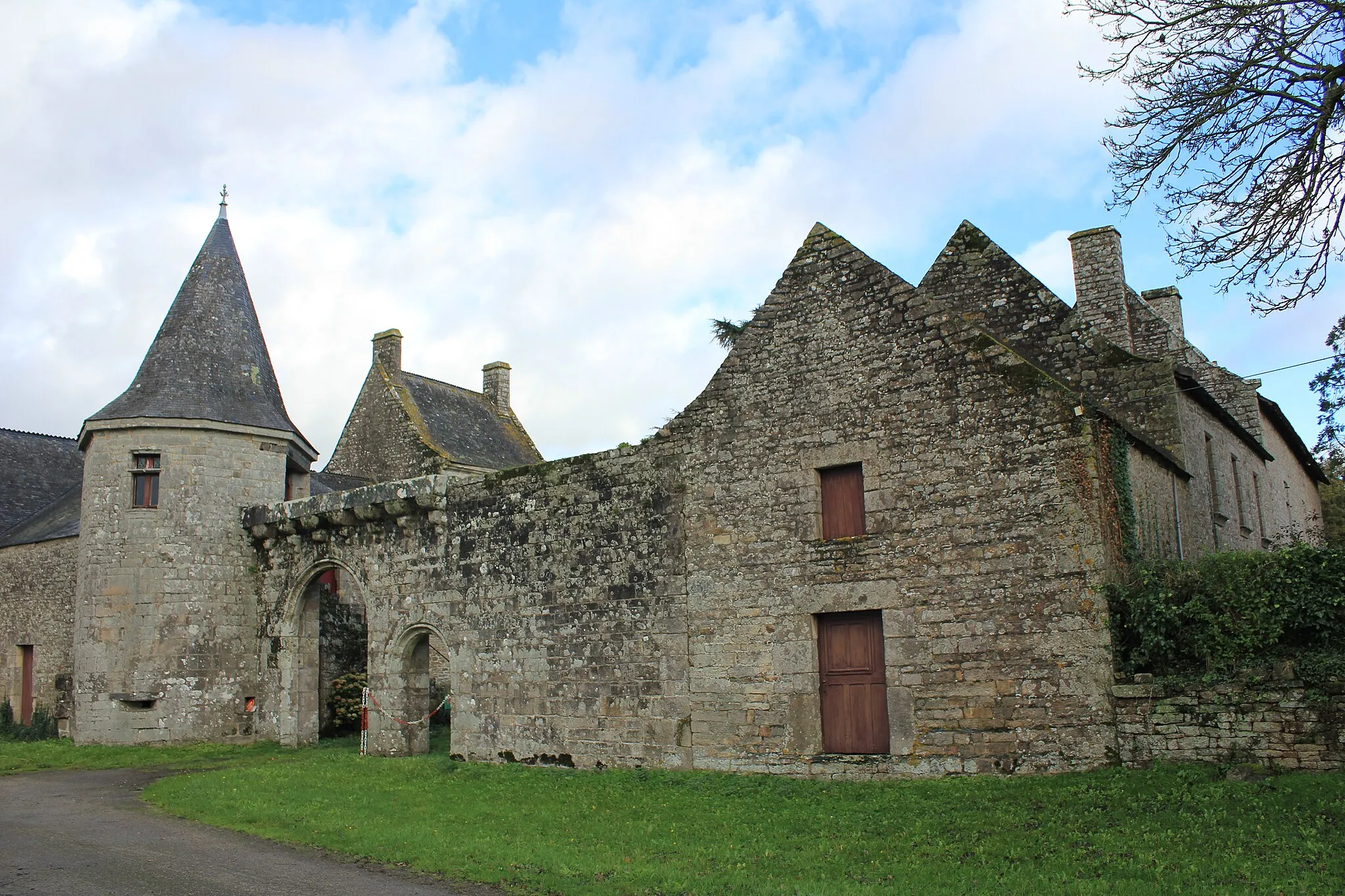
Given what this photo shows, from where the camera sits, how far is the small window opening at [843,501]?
10.8 m

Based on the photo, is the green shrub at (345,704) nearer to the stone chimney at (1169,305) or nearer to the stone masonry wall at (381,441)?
the stone masonry wall at (381,441)

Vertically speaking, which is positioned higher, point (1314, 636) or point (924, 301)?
point (924, 301)

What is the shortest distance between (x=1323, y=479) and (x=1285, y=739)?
696 inches

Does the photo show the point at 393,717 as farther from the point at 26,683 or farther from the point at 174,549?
the point at 26,683

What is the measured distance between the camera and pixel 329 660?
60.1 ft

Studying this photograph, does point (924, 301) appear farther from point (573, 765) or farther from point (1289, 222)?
point (573, 765)

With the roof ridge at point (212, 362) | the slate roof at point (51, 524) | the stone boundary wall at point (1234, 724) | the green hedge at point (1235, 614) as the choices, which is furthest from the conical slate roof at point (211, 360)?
the stone boundary wall at point (1234, 724)

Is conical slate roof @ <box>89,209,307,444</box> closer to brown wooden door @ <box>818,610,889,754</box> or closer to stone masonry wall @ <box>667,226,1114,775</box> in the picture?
Result: stone masonry wall @ <box>667,226,1114,775</box>

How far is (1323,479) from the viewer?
2277 cm

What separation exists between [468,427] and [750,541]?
17.6 meters

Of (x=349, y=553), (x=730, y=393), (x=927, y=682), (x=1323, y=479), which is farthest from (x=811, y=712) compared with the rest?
(x=1323, y=479)

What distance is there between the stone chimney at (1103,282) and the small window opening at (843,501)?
5.31 metres

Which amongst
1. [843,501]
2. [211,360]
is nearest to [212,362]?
[211,360]

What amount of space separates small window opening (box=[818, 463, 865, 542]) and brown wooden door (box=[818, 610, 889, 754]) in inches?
34.7
